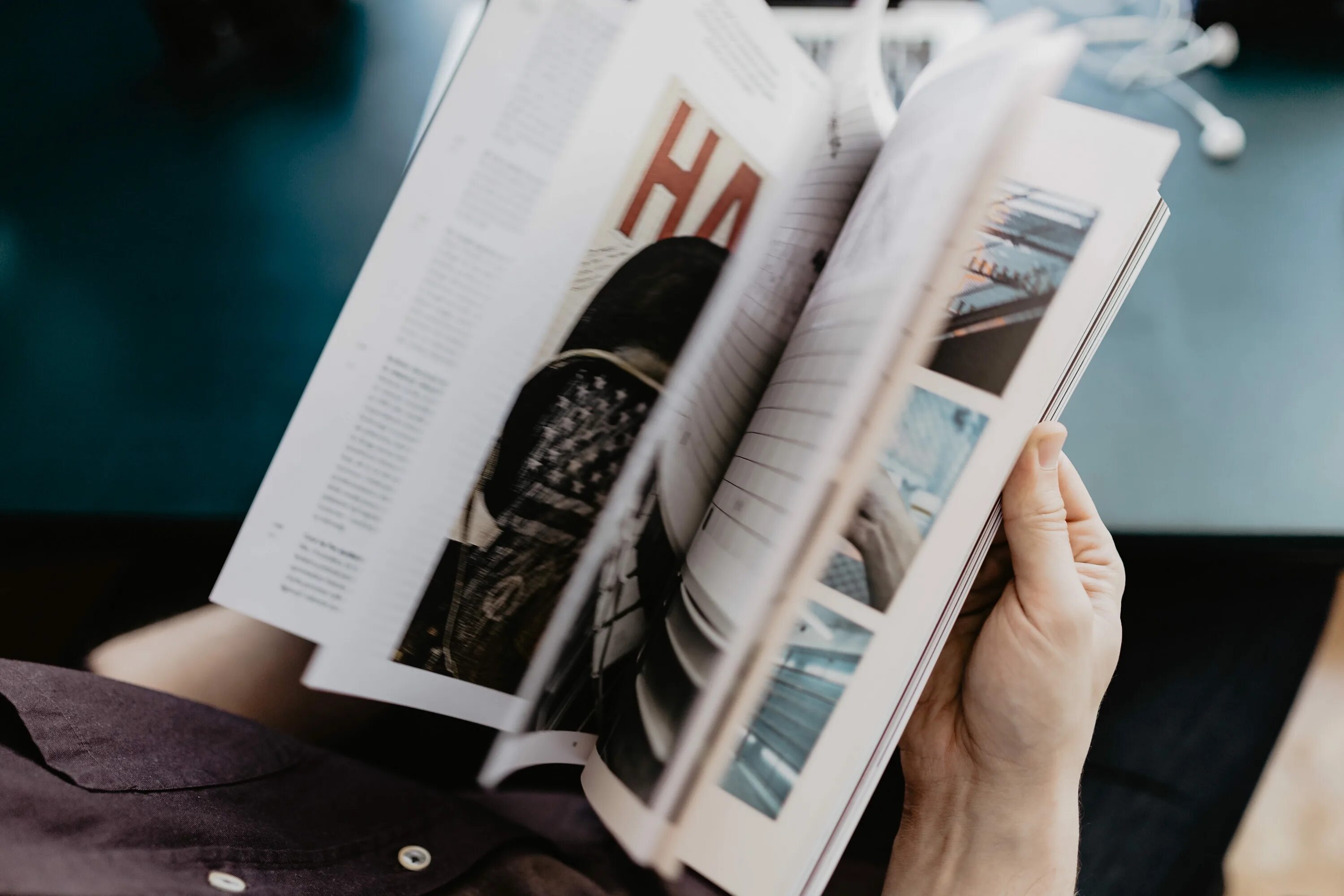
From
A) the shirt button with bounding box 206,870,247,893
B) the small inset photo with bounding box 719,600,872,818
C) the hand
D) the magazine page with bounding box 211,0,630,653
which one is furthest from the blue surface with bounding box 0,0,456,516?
the hand

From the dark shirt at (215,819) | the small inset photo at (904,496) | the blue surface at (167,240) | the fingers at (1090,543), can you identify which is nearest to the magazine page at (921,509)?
the small inset photo at (904,496)

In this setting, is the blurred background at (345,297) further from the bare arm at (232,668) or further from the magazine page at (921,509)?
→ the magazine page at (921,509)

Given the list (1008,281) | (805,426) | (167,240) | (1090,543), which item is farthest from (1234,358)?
(167,240)

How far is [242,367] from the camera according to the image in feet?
1.65

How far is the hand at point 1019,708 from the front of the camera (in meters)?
0.42

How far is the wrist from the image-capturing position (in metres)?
0.48

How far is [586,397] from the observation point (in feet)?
1.37

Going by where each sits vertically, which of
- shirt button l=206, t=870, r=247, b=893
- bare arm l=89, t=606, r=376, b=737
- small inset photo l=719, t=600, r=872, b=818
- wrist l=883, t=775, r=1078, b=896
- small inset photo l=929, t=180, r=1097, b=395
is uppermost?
small inset photo l=929, t=180, r=1097, b=395

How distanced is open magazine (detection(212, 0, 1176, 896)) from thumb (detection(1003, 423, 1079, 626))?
3cm

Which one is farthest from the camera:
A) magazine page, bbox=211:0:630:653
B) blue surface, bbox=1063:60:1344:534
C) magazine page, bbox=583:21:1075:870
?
blue surface, bbox=1063:60:1344:534

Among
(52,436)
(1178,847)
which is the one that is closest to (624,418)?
(52,436)

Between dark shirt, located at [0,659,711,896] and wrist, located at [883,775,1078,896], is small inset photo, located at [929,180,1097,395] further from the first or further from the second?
dark shirt, located at [0,659,711,896]

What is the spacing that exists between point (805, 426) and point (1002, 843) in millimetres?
371

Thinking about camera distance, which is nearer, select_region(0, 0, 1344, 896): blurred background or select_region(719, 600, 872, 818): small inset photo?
select_region(719, 600, 872, 818): small inset photo
